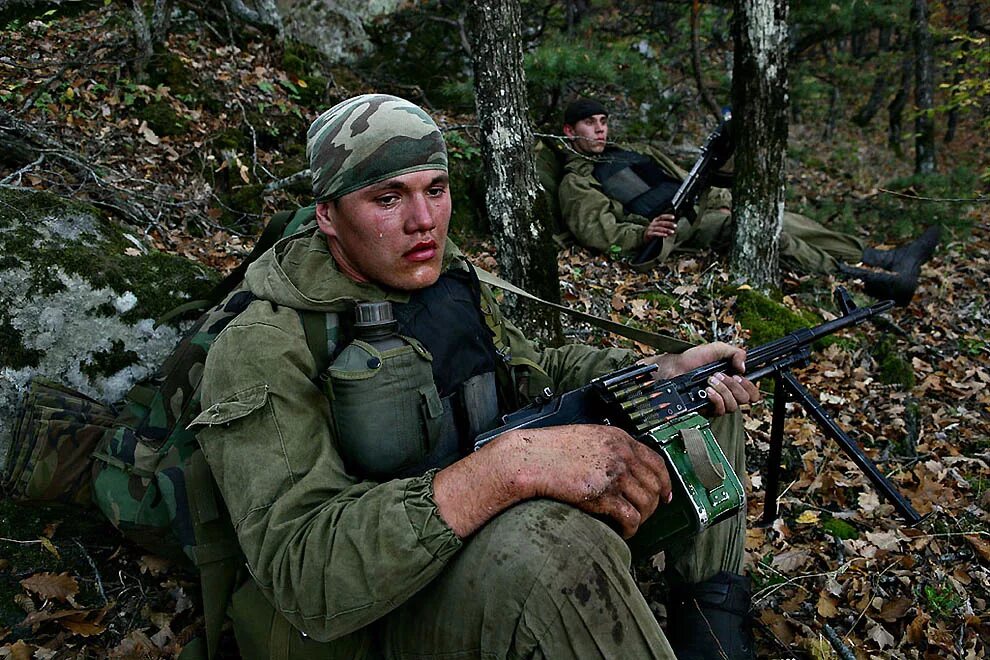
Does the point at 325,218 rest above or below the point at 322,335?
above

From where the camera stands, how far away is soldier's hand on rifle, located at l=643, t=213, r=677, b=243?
6934 mm

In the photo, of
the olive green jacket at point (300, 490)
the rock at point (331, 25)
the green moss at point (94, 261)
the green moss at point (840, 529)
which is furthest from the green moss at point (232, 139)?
the green moss at point (840, 529)

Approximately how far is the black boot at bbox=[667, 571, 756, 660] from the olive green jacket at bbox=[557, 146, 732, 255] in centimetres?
480

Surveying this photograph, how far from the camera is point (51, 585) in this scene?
9.19ft

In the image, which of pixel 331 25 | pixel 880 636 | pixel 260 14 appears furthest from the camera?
pixel 331 25

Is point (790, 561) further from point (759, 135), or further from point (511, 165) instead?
point (759, 135)

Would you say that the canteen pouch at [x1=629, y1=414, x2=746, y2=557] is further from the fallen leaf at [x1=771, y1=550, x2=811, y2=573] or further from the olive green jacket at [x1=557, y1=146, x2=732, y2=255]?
the olive green jacket at [x1=557, y1=146, x2=732, y2=255]

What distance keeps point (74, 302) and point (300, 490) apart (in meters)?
2.25

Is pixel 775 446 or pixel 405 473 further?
pixel 775 446

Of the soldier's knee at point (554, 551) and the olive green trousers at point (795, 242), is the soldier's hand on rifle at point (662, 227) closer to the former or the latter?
the olive green trousers at point (795, 242)

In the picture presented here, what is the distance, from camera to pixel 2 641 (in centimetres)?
260

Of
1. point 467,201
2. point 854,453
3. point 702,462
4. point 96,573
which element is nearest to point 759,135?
point 467,201

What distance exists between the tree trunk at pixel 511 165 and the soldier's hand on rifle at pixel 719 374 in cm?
153

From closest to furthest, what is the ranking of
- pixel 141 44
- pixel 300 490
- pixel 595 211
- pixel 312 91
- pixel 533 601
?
pixel 533 601
pixel 300 490
pixel 141 44
pixel 595 211
pixel 312 91
